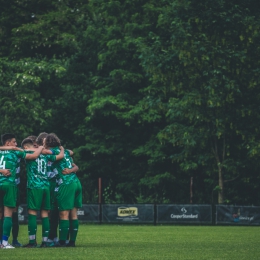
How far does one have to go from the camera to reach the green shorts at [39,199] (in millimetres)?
15875

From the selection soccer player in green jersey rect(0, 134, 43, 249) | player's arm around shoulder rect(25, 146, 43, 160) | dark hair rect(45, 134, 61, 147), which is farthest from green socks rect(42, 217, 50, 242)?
dark hair rect(45, 134, 61, 147)

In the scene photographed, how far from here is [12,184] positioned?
15.9 metres

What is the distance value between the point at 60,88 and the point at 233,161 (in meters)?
12.5

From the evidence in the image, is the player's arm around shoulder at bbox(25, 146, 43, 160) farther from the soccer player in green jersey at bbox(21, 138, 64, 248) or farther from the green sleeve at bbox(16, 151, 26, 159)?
the soccer player in green jersey at bbox(21, 138, 64, 248)

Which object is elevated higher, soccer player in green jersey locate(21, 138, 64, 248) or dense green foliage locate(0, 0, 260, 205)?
dense green foliage locate(0, 0, 260, 205)

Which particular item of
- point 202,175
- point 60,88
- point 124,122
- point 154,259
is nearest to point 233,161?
point 202,175

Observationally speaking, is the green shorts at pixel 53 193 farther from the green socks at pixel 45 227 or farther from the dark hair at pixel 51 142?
the dark hair at pixel 51 142

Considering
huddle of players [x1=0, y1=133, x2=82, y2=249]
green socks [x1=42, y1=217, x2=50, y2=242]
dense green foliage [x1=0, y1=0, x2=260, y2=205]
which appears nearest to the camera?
huddle of players [x1=0, y1=133, x2=82, y2=249]

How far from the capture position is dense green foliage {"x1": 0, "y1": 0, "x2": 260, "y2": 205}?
35.2 metres

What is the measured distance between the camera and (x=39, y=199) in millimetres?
15898

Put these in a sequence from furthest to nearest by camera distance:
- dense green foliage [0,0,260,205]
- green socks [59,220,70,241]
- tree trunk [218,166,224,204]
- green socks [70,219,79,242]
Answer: tree trunk [218,166,224,204] < dense green foliage [0,0,260,205] < green socks [70,219,79,242] < green socks [59,220,70,241]

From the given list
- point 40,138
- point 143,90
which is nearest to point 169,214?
point 143,90

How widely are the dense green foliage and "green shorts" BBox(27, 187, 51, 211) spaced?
19.0 m

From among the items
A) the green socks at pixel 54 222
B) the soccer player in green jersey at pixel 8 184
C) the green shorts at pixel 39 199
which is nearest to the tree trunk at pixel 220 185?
the green socks at pixel 54 222
